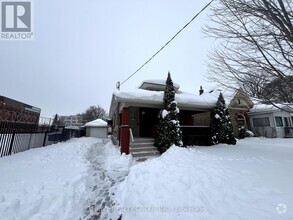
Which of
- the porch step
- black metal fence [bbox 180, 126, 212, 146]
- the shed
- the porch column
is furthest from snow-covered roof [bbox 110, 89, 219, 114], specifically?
the shed

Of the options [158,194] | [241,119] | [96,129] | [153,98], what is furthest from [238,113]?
[96,129]

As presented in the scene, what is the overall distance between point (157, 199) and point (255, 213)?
181 centimetres

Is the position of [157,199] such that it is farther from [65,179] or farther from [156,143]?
[156,143]

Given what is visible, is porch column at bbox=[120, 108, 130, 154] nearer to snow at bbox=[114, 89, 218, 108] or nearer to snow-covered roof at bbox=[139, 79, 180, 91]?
snow at bbox=[114, 89, 218, 108]

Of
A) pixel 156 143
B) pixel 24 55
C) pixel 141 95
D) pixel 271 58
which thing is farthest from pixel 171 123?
pixel 24 55

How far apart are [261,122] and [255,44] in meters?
19.4

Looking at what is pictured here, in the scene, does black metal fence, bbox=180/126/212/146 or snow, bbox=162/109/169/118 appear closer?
snow, bbox=162/109/169/118

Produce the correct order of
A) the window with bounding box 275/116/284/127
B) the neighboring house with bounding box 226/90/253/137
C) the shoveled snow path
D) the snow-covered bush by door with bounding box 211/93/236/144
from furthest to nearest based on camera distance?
the window with bounding box 275/116/284/127 → the neighboring house with bounding box 226/90/253/137 → the snow-covered bush by door with bounding box 211/93/236/144 → the shoveled snow path

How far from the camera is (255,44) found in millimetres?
4352

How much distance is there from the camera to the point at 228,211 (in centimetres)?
280

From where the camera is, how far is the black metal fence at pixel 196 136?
1077 centimetres

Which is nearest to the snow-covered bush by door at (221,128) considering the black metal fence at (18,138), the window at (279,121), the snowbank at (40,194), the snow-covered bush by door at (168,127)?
the snow-covered bush by door at (168,127)

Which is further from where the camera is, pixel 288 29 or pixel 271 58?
pixel 271 58

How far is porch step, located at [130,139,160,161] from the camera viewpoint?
29.2 ft
